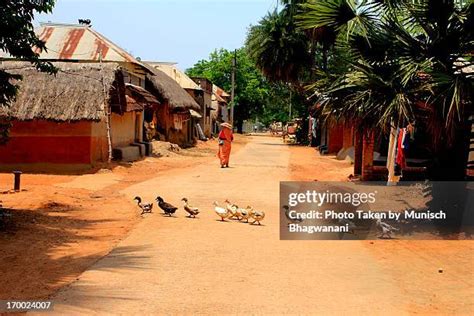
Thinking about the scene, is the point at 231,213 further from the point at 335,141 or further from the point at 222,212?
the point at 335,141

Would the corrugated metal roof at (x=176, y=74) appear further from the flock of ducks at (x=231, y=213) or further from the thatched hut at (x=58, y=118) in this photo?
the flock of ducks at (x=231, y=213)

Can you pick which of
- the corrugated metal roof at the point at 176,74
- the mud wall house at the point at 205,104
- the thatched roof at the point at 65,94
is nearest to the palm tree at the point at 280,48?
the corrugated metal roof at the point at 176,74

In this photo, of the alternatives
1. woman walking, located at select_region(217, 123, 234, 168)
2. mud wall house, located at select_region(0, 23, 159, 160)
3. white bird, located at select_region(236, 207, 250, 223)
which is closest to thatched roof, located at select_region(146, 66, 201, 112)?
mud wall house, located at select_region(0, 23, 159, 160)

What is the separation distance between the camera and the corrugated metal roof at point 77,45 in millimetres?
24156

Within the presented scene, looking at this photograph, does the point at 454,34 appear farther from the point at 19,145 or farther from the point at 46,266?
the point at 19,145

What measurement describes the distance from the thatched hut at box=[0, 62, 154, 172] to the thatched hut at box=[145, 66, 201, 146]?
1196cm

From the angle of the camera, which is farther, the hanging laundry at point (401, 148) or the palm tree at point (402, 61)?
the hanging laundry at point (401, 148)

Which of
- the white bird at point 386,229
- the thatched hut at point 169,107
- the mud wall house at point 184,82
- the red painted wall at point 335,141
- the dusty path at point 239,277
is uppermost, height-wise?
the mud wall house at point 184,82

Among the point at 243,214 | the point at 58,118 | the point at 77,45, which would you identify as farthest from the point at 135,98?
the point at 243,214

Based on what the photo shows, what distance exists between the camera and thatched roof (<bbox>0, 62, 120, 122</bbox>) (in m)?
18.1

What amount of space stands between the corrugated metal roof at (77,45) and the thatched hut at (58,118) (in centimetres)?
458

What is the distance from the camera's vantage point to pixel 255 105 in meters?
65.4

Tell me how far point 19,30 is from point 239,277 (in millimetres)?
5376

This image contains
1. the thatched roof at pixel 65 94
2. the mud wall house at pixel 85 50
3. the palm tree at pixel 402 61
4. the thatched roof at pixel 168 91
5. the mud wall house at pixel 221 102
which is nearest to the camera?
the palm tree at pixel 402 61
